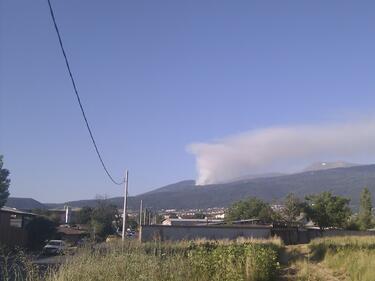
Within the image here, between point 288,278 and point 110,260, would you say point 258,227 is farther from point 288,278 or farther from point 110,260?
point 110,260

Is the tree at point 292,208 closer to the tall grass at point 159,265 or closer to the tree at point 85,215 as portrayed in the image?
the tree at point 85,215

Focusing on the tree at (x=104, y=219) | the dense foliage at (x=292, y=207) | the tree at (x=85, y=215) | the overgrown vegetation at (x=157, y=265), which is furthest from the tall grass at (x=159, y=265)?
the tree at (x=85, y=215)

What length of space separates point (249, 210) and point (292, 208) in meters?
13.0

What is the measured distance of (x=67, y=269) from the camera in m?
11.8

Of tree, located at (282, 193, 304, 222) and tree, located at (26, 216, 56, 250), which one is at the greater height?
tree, located at (282, 193, 304, 222)

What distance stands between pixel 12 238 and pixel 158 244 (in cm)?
4031

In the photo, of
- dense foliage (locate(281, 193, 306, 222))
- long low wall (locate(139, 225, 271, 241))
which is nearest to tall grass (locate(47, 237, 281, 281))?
long low wall (locate(139, 225, 271, 241))

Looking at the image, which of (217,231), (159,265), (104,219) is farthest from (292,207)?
(159,265)

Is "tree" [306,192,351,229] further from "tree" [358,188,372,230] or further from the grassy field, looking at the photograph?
the grassy field

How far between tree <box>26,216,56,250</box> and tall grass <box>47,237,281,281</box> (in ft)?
146

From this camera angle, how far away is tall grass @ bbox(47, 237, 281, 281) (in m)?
11.8

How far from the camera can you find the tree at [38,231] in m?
60.9

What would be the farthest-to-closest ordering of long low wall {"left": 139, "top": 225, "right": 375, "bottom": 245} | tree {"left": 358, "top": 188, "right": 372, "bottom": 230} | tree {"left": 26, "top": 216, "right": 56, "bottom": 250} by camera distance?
1. tree {"left": 358, "top": 188, "right": 372, "bottom": 230}
2. long low wall {"left": 139, "top": 225, "right": 375, "bottom": 245}
3. tree {"left": 26, "top": 216, "right": 56, "bottom": 250}

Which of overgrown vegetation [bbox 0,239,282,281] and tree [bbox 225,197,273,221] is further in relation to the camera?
tree [bbox 225,197,273,221]
